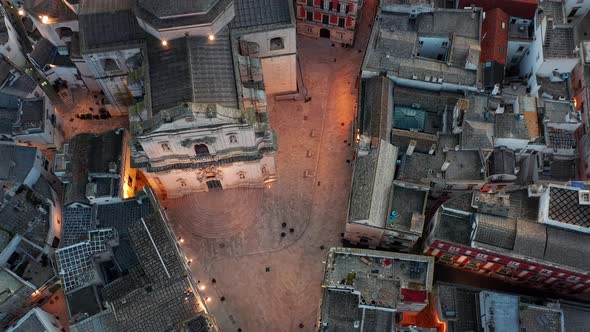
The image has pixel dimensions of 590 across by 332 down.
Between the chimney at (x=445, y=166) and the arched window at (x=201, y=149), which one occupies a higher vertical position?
the arched window at (x=201, y=149)

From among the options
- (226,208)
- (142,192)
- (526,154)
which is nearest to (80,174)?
(142,192)

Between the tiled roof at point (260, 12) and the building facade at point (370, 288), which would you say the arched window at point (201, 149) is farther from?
the building facade at point (370, 288)

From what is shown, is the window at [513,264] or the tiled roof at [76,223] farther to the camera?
the tiled roof at [76,223]

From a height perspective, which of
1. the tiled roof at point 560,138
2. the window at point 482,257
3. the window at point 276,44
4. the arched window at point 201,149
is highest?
the window at point 276,44

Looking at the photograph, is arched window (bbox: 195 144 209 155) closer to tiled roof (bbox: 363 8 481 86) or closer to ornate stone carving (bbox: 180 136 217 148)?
ornate stone carving (bbox: 180 136 217 148)

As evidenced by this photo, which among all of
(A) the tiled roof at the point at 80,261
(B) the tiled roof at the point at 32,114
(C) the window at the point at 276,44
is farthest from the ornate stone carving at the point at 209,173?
(B) the tiled roof at the point at 32,114

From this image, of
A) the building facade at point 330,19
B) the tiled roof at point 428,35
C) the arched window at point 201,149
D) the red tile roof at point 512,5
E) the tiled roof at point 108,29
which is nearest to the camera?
the arched window at point 201,149
